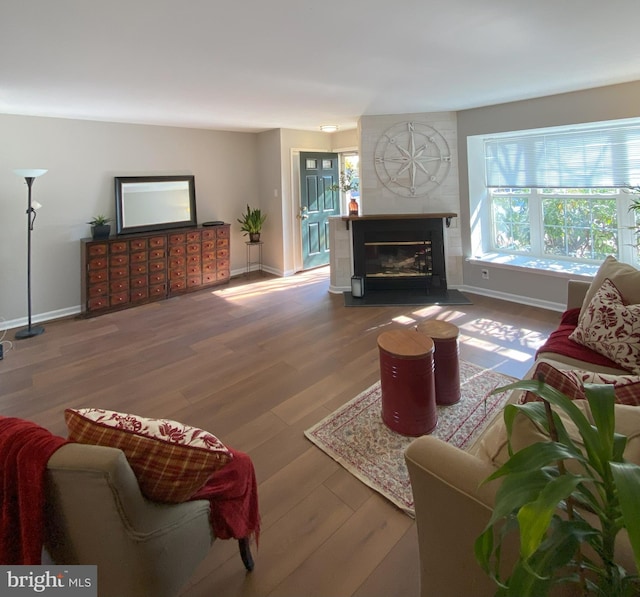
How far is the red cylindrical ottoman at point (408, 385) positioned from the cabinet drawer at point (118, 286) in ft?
12.6

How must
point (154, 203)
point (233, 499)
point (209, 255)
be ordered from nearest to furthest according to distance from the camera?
point (233, 499)
point (154, 203)
point (209, 255)

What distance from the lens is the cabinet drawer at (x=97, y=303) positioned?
454 centimetres

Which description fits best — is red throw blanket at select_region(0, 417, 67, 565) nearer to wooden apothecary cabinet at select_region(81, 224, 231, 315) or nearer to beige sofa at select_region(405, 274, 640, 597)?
beige sofa at select_region(405, 274, 640, 597)

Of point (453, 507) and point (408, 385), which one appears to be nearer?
point (453, 507)

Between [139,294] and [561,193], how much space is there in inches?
209

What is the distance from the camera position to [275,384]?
112 inches

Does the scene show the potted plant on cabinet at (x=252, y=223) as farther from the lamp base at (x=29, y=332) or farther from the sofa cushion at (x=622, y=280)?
the sofa cushion at (x=622, y=280)

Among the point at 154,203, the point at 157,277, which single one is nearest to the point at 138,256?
the point at 157,277

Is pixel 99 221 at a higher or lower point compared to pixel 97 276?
higher

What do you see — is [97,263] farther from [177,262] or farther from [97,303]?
[177,262]

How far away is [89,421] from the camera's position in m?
1.05

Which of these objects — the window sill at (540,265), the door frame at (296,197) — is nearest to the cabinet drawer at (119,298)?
the door frame at (296,197)

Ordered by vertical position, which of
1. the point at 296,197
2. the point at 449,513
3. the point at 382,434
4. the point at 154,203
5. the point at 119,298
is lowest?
the point at 382,434

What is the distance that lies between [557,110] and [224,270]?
15.4ft
